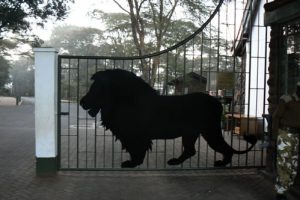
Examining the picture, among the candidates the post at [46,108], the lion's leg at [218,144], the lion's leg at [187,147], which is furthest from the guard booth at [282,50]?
the post at [46,108]

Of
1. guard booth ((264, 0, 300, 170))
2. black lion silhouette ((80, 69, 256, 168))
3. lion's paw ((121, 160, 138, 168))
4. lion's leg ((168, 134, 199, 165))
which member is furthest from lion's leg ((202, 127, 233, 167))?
lion's paw ((121, 160, 138, 168))

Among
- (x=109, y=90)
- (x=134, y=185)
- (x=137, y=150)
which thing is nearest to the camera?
(x=134, y=185)

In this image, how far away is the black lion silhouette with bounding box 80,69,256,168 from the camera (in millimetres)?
8133

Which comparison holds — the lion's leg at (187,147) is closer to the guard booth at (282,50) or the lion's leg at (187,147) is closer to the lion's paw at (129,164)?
the lion's paw at (129,164)

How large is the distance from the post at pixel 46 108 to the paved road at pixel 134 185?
33cm

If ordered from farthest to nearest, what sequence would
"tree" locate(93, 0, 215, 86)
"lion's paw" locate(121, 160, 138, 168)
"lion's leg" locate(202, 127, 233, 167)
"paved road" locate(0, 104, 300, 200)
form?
1. "tree" locate(93, 0, 215, 86)
2. "lion's leg" locate(202, 127, 233, 167)
3. "lion's paw" locate(121, 160, 138, 168)
4. "paved road" locate(0, 104, 300, 200)

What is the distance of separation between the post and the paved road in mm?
329

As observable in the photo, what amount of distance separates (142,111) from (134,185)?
4.60ft

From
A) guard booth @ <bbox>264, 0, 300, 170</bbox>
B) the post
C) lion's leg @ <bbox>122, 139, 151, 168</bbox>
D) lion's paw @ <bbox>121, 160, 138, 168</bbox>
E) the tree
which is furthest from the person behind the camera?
the tree

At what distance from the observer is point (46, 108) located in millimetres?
8133

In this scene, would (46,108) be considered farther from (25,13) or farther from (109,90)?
(25,13)

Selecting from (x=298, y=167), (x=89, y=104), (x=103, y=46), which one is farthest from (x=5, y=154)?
(x=103, y=46)

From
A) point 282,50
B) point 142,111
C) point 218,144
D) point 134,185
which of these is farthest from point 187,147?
point 282,50

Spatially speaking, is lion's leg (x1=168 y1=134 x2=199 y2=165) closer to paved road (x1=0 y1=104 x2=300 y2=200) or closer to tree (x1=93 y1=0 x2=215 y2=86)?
paved road (x1=0 y1=104 x2=300 y2=200)
